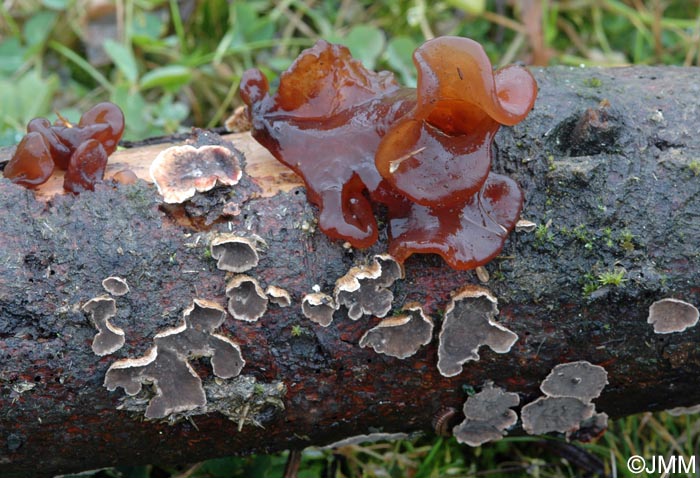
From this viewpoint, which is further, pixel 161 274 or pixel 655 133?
pixel 655 133

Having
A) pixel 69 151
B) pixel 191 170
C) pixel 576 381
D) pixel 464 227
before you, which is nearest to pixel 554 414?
pixel 576 381

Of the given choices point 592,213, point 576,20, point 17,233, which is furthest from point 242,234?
point 576,20

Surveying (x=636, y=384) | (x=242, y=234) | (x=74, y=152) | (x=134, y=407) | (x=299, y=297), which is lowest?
(x=636, y=384)

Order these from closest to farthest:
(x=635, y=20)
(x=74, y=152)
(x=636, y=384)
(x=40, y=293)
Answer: (x=40, y=293) < (x=74, y=152) < (x=636, y=384) < (x=635, y=20)

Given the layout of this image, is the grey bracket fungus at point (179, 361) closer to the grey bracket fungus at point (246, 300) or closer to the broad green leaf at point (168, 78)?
the grey bracket fungus at point (246, 300)

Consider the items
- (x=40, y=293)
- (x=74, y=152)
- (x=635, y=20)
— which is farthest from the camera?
(x=635, y=20)

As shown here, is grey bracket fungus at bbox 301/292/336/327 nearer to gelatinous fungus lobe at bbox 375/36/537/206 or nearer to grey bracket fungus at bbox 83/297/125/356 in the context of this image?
gelatinous fungus lobe at bbox 375/36/537/206

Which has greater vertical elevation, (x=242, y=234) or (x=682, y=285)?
(x=242, y=234)

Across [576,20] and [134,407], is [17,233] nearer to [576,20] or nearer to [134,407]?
[134,407]
